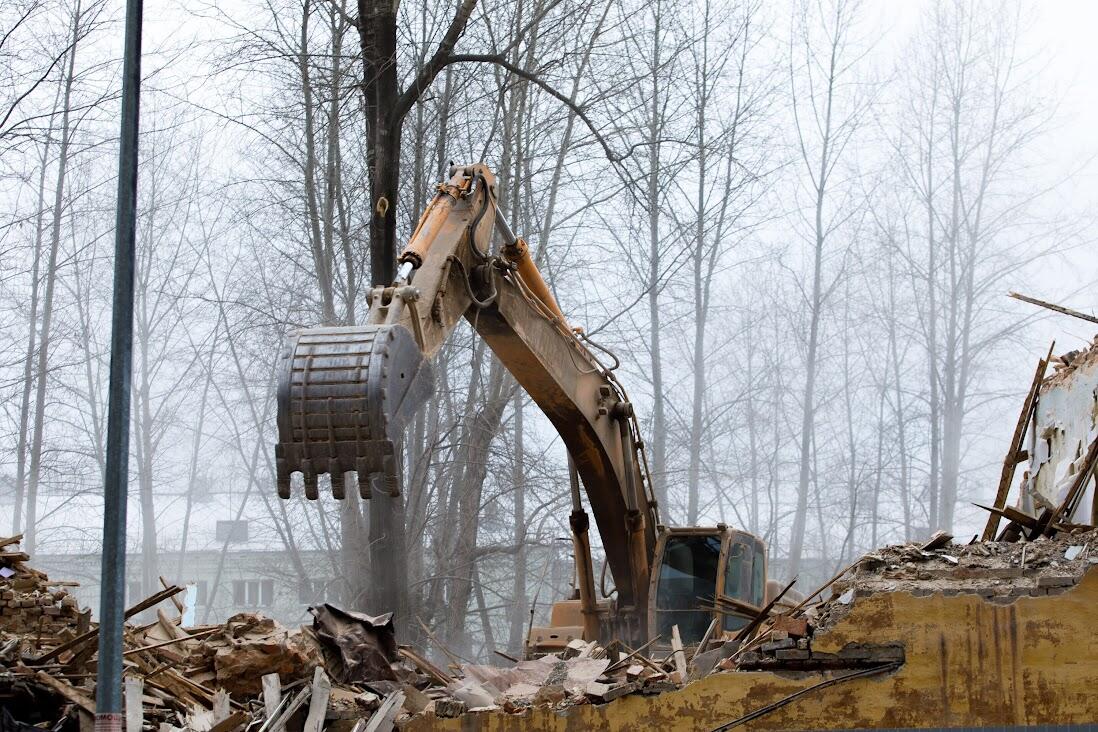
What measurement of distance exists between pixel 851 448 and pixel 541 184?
15.5 m

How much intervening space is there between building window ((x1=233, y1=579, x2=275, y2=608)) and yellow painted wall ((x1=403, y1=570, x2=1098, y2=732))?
29315 mm

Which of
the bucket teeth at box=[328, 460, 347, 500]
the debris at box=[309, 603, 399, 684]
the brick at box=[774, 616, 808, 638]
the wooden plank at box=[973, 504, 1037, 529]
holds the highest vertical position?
the bucket teeth at box=[328, 460, 347, 500]

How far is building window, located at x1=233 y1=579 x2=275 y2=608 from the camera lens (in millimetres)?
35406

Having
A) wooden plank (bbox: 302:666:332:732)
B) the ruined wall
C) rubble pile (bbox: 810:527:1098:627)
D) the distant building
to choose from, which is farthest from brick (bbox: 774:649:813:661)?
the distant building

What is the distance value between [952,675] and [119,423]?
5.09 m

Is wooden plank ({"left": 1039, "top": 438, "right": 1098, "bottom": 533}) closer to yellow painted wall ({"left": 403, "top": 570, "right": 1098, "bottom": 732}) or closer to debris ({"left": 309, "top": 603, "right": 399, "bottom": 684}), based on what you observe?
yellow painted wall ({"left": 403, "top": 570, "right": 1098, "bottom": 732})

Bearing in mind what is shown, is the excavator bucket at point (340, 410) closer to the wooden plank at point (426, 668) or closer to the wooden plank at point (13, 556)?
the wooden plank at point (426, 668)

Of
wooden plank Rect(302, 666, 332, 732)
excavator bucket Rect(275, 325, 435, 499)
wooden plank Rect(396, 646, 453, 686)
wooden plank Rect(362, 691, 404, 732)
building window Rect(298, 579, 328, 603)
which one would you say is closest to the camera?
excavator bucket Rect(275, 325, 435, 499)

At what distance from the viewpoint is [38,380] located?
29047 mm

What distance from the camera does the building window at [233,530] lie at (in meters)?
35.8

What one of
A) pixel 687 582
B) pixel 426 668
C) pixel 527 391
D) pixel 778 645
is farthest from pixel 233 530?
pixel 778 645

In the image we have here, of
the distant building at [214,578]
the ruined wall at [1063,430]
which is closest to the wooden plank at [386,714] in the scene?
the ruined wall at [1063,430]

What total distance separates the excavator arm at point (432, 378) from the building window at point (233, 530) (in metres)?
25.8

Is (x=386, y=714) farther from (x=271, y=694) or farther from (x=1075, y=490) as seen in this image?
(x=1075, y=490)
